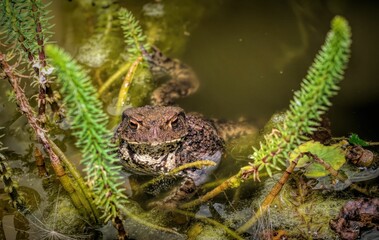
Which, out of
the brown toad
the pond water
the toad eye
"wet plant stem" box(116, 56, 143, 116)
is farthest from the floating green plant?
"wet plant stem" box(116, 56, 143, 116)

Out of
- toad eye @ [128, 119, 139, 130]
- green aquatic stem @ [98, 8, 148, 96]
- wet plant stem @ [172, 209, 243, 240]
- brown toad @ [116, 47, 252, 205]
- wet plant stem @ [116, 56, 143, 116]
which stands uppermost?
green aquatic stem @ [98, 8, 148, 96]

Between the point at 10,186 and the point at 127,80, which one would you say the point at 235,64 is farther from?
the point at 10,186

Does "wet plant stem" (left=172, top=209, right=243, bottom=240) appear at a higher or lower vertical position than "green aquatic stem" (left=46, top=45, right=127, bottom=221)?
lower

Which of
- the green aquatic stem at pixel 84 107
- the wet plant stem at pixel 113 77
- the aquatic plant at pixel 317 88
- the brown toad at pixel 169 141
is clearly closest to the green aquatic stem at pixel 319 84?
the aquatic plant at pixel 317 88

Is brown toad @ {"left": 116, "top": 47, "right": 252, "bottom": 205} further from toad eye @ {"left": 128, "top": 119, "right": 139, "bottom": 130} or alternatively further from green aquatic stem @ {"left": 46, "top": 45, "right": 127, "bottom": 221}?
green aquatic stem @ {"left": 46, "top": 45, "right": 127, "bottom": 221}

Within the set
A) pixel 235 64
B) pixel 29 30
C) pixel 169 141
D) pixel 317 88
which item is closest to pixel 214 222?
pixel 169 141
